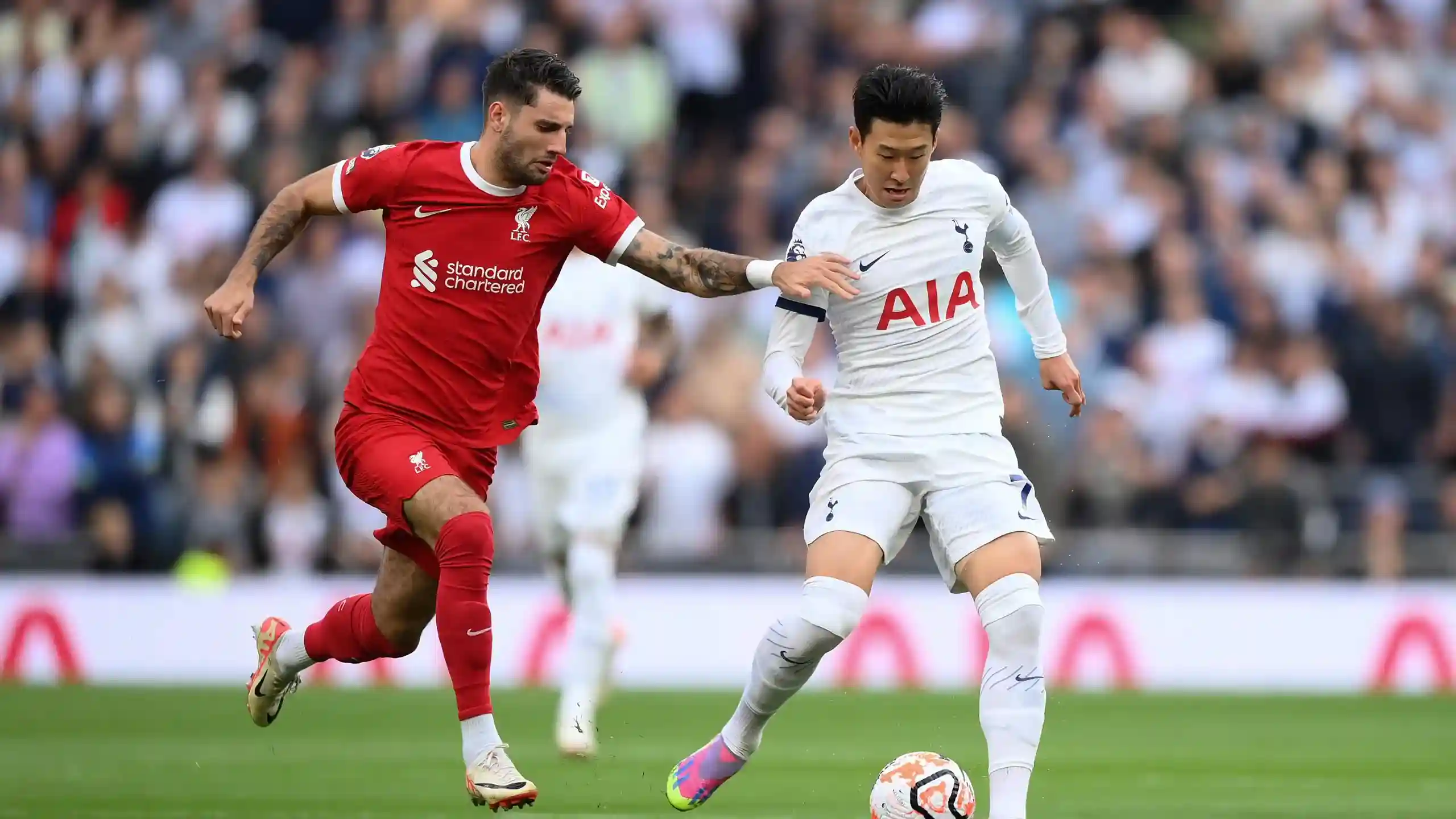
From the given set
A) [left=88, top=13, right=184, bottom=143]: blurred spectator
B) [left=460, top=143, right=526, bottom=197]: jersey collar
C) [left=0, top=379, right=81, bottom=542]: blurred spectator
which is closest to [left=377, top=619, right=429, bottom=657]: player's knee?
[left=460, top=143, right=526, bottom=197]: jersey collar

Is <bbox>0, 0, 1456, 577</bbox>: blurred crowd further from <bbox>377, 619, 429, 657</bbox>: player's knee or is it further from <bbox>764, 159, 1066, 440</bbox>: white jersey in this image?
<bbox>764, 159, 1066, 440</bbox>: white jersey

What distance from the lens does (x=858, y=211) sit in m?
8.06

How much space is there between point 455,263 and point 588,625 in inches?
160

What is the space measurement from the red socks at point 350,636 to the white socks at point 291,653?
0.11 metres

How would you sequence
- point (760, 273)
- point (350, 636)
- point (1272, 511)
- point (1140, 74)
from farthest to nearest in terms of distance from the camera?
point (1140, 74)
point (1272, 511)
point (350, 636)
point (760, 273)

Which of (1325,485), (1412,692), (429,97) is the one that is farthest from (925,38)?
(1412,692)

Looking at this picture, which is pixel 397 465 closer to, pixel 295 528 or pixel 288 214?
pixel 288 214

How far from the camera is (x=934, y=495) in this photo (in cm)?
795

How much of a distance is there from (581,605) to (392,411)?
3.95 meters

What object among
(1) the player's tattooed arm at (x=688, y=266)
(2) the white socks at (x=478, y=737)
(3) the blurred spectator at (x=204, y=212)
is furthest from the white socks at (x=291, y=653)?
(3) the blurred spectator at (x=204, y=212)

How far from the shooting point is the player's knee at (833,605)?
7.73 meters

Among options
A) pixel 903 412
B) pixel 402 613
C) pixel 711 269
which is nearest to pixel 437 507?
pixel 402 613

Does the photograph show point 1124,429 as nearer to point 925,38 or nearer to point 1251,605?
point 1251,605

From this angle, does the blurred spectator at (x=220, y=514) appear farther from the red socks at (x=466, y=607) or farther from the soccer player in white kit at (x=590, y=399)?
the red socks at (x=466, y=607)
